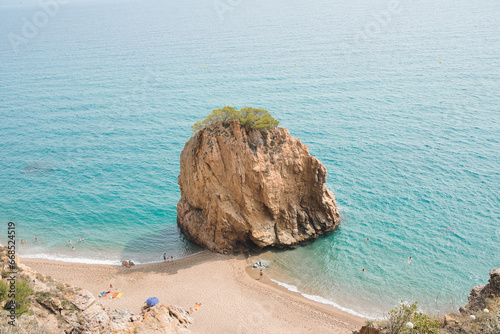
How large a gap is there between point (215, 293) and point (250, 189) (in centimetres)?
1016

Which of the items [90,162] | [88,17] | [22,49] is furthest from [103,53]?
[88,17]

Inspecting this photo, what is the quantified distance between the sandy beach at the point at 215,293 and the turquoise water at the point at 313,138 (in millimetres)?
2136

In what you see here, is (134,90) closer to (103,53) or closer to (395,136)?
(103,53)

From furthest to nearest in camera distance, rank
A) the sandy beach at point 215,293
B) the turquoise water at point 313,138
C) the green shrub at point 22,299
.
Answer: the turquoise water at point 313,138, the sandy beach at point 215,293, the green shrub at point 22,299

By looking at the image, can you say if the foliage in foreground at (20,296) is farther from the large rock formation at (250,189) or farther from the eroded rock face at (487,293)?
the eroded rock face at (487,293)

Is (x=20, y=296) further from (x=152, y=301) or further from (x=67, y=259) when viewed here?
(x=67, y=259)

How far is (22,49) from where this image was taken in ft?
416

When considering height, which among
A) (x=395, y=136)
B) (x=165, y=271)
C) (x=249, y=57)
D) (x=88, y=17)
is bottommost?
(x=165, y=271)

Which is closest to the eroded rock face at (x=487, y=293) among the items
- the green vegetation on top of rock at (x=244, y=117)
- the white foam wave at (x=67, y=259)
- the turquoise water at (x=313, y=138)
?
the turquoise water at (x=313, y=138)

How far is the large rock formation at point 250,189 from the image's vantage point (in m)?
36.6

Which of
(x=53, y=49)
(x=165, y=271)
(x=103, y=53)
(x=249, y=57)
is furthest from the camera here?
(x=53, y=49)

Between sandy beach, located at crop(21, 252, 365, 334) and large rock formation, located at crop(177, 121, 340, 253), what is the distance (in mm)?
3165

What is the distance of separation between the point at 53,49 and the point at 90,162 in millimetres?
83606

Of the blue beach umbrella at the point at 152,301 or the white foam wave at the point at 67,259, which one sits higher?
the blue beach umbrella at the point at 152,301
